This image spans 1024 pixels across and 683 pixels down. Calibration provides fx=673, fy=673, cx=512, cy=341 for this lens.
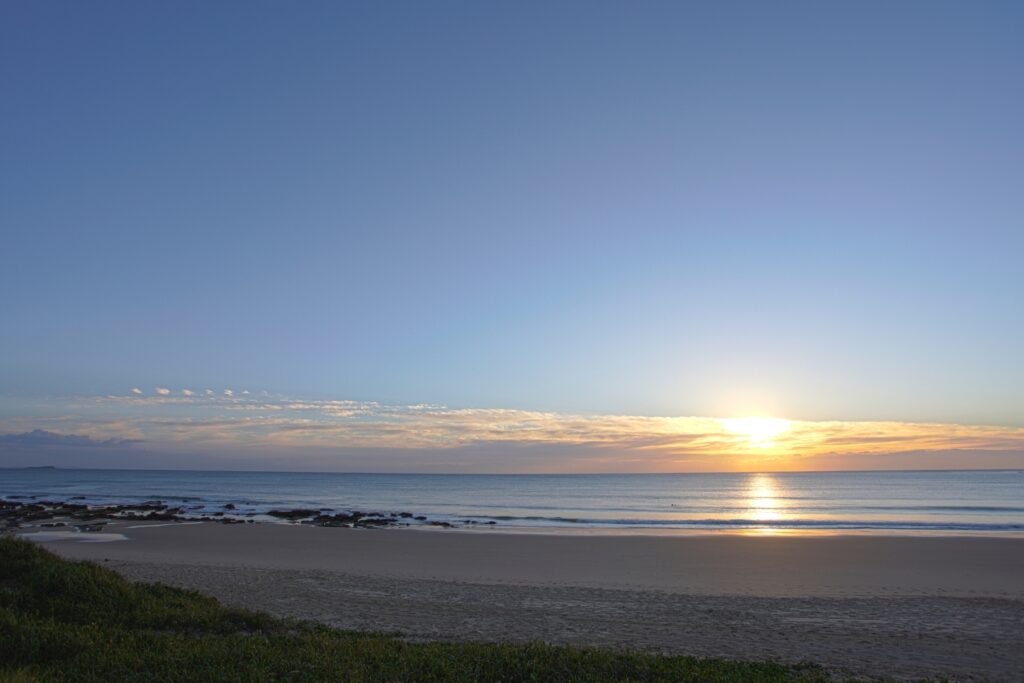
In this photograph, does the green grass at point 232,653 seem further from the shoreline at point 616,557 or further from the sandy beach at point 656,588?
the shoreline at point 616,557

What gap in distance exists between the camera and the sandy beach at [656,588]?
13141mm

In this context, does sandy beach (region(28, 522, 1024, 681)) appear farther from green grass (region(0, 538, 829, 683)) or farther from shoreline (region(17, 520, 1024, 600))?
green grass (region(0, 538, 829, 683))

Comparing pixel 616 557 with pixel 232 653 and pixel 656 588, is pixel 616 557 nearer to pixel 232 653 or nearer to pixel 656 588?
pixel 656 588

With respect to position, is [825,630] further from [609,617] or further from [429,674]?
[429,674]

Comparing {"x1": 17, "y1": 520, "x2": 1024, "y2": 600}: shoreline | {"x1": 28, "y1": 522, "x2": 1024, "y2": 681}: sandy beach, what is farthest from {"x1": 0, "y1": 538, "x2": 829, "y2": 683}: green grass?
{"x1": 17, "y1": 520, "x2": 1024, "y2": 600}: shoreline

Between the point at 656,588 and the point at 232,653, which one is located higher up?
the point at 232,653

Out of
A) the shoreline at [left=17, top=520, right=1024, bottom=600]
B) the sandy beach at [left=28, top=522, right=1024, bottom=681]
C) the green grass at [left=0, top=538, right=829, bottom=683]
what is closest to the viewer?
the green grass at [left=0, top=538, right=829, bottom=683]

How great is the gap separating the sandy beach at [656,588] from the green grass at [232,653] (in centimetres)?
→ 276

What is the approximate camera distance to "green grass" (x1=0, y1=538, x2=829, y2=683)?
28.1 ft

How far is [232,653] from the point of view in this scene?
9406mm

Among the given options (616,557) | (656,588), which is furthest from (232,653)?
(616,557)

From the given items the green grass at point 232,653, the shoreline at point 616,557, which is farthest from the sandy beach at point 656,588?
the green grass at point 232,653

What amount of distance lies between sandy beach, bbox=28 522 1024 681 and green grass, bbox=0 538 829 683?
2.76 m

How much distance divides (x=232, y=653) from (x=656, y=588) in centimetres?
1379
